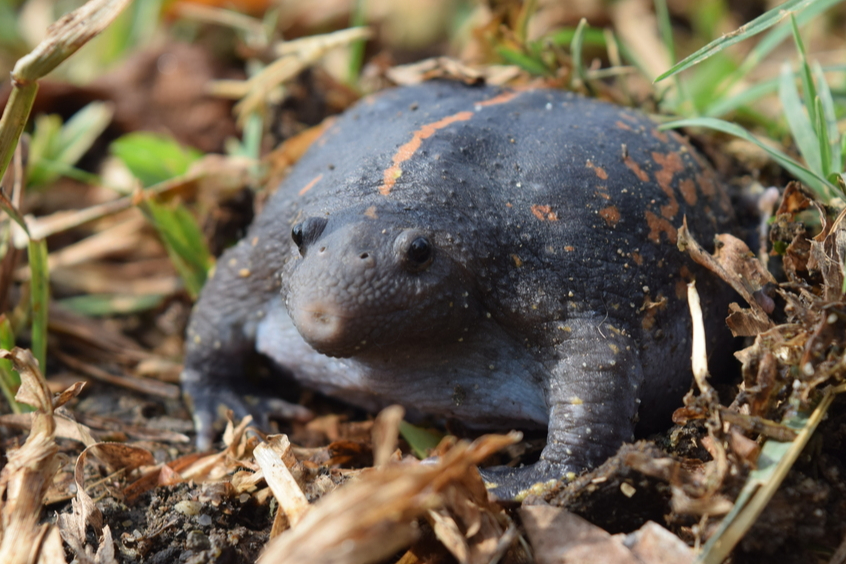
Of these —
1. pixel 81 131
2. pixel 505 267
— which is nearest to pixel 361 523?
pixel 505 267

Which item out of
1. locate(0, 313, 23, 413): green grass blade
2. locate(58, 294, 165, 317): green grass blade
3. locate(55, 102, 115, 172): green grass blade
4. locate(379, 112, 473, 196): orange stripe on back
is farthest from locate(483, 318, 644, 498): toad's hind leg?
locate(55, 102, 115, 172): green grass blade

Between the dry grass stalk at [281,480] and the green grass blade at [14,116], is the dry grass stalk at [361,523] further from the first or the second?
the green grass blade at [14,116]

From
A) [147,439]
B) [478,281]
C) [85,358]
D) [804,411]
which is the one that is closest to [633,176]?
[478,281]

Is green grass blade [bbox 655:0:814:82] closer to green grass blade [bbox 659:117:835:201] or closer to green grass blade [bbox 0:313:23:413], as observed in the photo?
green grass blade [bbox 659:117:835:201]

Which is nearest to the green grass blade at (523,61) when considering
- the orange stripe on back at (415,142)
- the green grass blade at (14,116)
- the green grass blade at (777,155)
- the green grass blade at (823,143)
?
the orange stripe on back at (415,142)

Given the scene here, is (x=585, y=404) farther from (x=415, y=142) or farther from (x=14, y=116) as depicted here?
(x=14, y=116)

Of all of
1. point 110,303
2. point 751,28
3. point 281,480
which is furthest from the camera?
point 110,303
